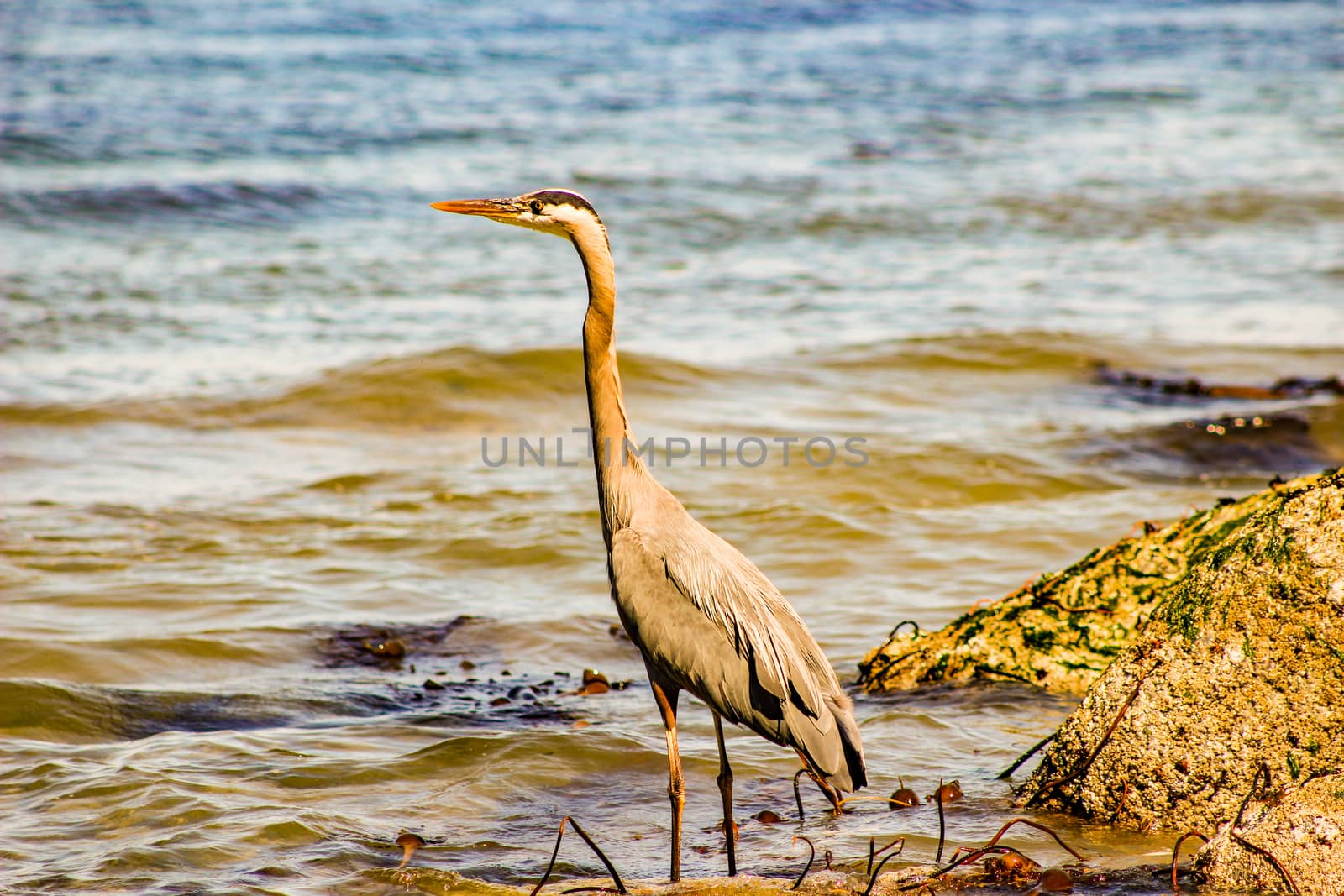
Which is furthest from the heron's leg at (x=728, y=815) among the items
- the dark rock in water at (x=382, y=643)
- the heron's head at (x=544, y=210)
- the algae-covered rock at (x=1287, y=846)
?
the dark rock in water at (x=382, y=643)

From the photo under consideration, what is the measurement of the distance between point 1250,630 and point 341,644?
3.89 m

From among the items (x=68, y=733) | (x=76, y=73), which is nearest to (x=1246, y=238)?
(x=68, y=733)

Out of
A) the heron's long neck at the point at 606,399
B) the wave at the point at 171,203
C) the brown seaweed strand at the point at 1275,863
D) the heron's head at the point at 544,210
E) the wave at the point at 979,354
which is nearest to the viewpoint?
the brown seaweed strand at the point at 1275,863

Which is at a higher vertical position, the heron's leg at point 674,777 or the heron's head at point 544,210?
the heron's head at point 544,210

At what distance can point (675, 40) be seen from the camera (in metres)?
27.4

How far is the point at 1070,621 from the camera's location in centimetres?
513

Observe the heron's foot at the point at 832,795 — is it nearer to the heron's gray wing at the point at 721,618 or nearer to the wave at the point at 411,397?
the heron's gray wing at the point at 721,618

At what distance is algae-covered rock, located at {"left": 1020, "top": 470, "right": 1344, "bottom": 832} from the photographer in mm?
3557

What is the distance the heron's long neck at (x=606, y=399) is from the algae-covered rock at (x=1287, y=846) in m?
1.97

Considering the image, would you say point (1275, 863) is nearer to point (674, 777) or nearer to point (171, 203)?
point (674, 777)

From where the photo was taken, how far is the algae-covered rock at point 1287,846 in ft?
10.6

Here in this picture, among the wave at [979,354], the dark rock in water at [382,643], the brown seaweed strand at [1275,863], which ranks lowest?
the dark rock in water at [382,643]

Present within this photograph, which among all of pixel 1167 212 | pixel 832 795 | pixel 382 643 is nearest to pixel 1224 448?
pixel 832 795

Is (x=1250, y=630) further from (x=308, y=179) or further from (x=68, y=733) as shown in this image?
(x=308, y=179)
